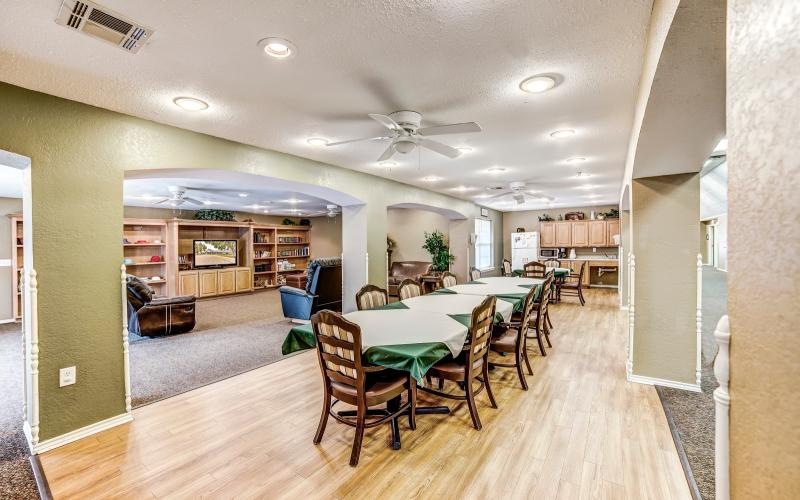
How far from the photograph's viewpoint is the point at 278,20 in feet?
5.96

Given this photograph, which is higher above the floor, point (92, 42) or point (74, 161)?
point (92, 42)

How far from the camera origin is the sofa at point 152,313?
5211mm

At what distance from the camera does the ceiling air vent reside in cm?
170

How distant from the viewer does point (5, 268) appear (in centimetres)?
657

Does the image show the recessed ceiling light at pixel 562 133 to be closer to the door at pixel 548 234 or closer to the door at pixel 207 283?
the door at pixel 548 234

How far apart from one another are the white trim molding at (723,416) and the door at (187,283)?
9856 millimetres

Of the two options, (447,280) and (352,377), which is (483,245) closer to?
(447,280)

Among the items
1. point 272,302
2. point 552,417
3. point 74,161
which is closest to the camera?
point 74,161

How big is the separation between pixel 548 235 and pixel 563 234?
0.41 meters

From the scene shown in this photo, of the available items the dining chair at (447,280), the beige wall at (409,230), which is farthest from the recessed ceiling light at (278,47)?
the beige wall at (409,230)

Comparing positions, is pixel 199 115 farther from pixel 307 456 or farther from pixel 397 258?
pixel 397 258

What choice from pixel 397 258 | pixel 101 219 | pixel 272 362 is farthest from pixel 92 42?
pixel 397 258

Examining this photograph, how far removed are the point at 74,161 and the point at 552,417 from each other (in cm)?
409

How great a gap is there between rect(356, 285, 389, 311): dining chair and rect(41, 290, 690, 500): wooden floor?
2.91ft
